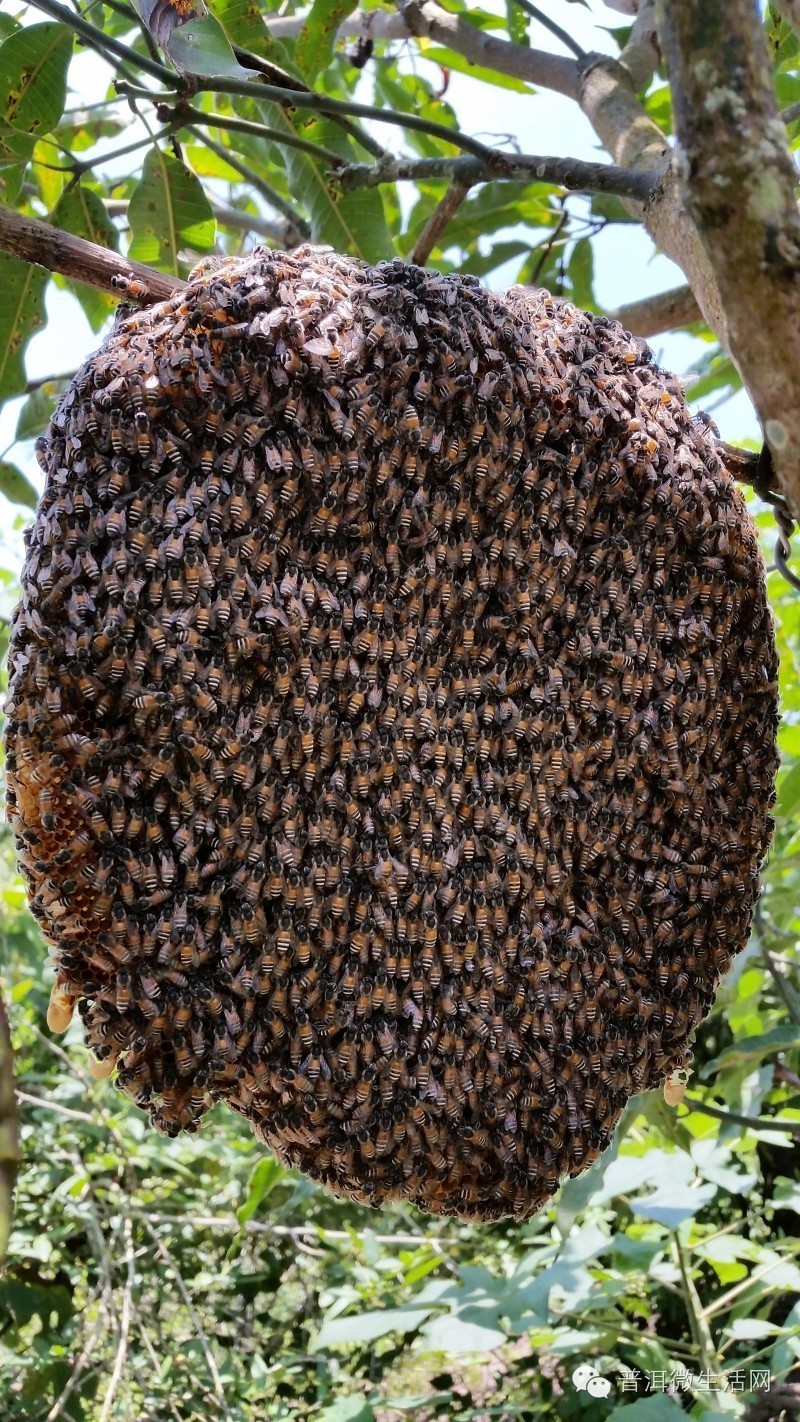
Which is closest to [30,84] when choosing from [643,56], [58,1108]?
[643,56]

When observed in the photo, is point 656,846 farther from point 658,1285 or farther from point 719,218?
point 658,1285

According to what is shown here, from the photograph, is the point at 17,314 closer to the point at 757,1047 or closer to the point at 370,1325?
the point at 757,1047

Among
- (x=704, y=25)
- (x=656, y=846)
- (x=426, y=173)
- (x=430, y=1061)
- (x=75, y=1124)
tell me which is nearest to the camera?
(x=704, y=25)

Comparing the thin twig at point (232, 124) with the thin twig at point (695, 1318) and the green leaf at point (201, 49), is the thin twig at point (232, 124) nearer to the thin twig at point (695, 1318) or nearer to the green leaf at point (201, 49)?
the green leaf at point (201, 49)

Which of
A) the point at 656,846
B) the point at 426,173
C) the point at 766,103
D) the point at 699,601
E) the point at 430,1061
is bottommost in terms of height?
the point at 430,1061

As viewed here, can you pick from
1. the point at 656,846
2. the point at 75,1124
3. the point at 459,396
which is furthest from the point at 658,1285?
the point at 459,396

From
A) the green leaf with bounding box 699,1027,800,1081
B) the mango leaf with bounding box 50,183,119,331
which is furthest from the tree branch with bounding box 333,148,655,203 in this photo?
the green leaf with bounding box 699,1027,800,1081
